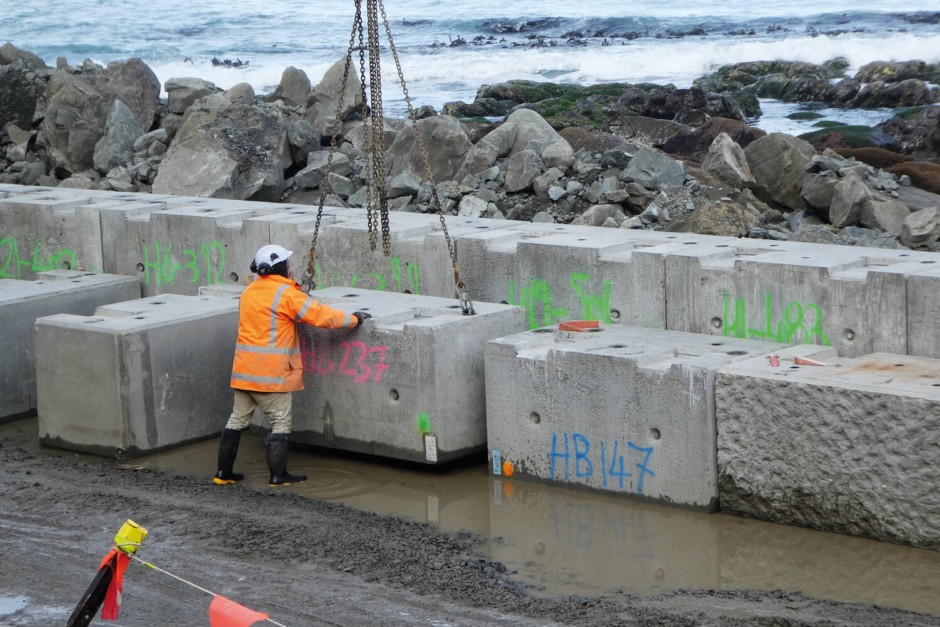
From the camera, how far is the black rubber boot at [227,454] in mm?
8805

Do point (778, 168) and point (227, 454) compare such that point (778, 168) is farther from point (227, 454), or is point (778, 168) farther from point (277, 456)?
point (227, 454)

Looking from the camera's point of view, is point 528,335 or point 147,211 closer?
point 528,335

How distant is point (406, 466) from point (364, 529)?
146 cm

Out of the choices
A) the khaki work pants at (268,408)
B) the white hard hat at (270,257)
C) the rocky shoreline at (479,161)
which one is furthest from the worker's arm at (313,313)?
the rocky shoreline at (479,161)

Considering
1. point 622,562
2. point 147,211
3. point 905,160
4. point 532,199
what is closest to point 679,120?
point 905,160

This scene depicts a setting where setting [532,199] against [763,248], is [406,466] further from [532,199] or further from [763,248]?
[532,199]

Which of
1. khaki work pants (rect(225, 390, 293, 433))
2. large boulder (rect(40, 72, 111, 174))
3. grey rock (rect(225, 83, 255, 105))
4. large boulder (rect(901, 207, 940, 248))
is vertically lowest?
khaki work pants (rect(225, 390, 293, 433))

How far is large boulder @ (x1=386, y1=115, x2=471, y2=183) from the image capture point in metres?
18.4

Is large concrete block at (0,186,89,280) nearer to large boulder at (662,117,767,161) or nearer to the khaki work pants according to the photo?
the khaki work pants

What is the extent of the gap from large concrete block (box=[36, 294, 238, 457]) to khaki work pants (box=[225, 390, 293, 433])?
931 millimetres

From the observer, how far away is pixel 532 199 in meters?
16.5

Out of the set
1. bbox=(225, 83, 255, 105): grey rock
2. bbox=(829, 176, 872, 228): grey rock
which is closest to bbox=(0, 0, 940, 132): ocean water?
bbox=(225, 83, 255, 105): grey rock

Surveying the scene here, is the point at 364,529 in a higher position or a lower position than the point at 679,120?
lower

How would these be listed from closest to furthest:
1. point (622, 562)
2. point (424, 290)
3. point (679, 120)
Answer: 1. point (622, 562)
2. point (424, 290)
3. point (679, 120)
